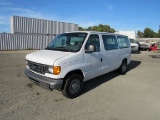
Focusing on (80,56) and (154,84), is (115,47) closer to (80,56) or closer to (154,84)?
(154,84)

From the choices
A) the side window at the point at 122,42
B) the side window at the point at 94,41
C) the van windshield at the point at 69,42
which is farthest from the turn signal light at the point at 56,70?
the side window at the point at 122,42

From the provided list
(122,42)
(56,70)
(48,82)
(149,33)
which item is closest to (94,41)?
(56,70)

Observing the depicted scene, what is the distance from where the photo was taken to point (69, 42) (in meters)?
5.51

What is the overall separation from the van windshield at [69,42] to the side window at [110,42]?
3.61ft

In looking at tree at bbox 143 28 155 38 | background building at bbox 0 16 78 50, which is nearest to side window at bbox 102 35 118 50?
background building at bbox 0 16 78 50

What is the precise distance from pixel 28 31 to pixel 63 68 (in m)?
19.7

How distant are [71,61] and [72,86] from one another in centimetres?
80

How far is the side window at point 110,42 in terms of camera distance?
246 inches

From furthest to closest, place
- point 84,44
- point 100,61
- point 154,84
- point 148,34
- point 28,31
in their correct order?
point 148,34, point 28,31, point 154,84, point 100,61, point 84,44

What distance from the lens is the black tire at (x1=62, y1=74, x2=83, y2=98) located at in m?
4.70

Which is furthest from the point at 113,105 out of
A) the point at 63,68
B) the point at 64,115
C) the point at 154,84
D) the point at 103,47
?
the point at 154,84

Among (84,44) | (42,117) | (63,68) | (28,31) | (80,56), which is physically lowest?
(42,117)

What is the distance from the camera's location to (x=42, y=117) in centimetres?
382

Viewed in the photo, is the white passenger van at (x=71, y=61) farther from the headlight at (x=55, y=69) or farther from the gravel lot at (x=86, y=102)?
the gravel lot at (x=86, y=102)
